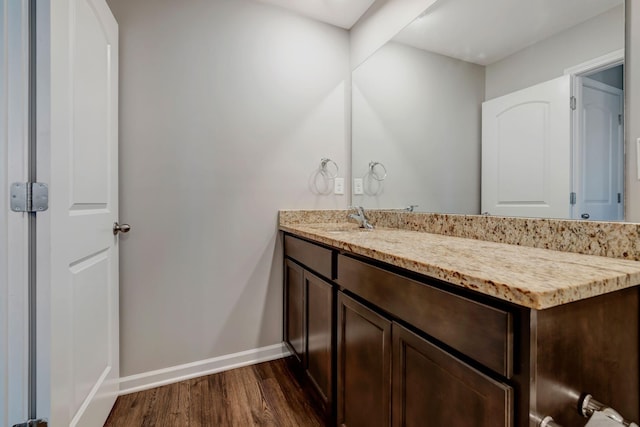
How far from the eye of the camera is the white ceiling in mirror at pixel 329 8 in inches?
76.5

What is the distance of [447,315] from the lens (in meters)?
0.69

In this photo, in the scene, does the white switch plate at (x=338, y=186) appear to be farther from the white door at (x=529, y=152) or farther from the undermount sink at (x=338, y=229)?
the white door at (x=529, y=152)

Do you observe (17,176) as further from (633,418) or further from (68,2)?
(633,418)

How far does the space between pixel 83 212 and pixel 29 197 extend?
0.28 metres

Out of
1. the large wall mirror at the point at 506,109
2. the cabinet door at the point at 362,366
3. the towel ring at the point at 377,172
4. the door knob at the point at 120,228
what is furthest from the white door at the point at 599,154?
the door knob at the point at 120,228

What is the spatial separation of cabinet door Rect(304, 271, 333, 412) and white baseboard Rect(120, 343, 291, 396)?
1.71 ft

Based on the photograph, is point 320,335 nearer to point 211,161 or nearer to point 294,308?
point 294,308

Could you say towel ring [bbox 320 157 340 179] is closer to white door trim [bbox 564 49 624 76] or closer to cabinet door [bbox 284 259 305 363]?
cabinet door [bbox 284 259 305 363]

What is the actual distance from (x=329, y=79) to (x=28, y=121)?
1746 millimetres

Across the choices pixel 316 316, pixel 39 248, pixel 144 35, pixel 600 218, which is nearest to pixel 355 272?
pixel 316 316

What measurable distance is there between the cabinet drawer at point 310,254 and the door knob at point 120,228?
2.91 ft

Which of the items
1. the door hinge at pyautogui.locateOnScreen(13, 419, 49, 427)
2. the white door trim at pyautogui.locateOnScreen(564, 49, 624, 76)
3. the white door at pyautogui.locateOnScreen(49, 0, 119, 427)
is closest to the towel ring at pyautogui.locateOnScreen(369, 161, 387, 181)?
the white door trim at pyautogui.locateOnScreen(564, 49, 624, 76)

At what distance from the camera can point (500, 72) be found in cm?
125

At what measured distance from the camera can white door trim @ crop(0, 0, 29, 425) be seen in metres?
0.89
